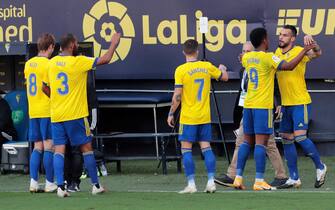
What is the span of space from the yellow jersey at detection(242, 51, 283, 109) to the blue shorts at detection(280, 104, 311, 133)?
41 cm

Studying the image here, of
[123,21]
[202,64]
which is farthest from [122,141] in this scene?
[202,64]

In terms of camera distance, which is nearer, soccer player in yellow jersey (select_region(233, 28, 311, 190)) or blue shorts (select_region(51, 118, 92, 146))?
blue shorts (select_region(51, 118, 92, 146))

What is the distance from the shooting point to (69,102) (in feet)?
31.6

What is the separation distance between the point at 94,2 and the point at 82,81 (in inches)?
174

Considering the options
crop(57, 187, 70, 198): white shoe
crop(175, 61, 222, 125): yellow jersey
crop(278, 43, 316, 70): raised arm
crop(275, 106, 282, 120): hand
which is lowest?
crop(57, 187, 70, 198): white shoe

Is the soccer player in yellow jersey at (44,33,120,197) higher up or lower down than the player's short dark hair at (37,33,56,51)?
lower down

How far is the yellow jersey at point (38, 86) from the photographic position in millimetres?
10250

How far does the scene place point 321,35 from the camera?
13172mm

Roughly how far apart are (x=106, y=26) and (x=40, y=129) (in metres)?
3.79

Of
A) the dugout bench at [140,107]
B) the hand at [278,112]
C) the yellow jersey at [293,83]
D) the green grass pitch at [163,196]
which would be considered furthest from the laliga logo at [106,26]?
the yellow jersey at [293,83]

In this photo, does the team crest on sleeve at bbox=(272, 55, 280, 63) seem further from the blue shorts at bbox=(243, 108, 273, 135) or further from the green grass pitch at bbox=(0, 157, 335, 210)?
the green grass pitch at bbox=(0, 157, 335, 210)

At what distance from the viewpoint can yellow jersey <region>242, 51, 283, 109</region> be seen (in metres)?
10.1

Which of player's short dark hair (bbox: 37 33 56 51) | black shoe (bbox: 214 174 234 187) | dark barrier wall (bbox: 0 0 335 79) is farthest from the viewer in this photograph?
dark barrier wall (bbox: 0 0 335 79)

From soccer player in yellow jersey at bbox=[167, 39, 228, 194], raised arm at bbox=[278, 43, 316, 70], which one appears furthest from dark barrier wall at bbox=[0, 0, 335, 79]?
soccer player in yellow jersey at bbox=[167, 39, 228, 194]
